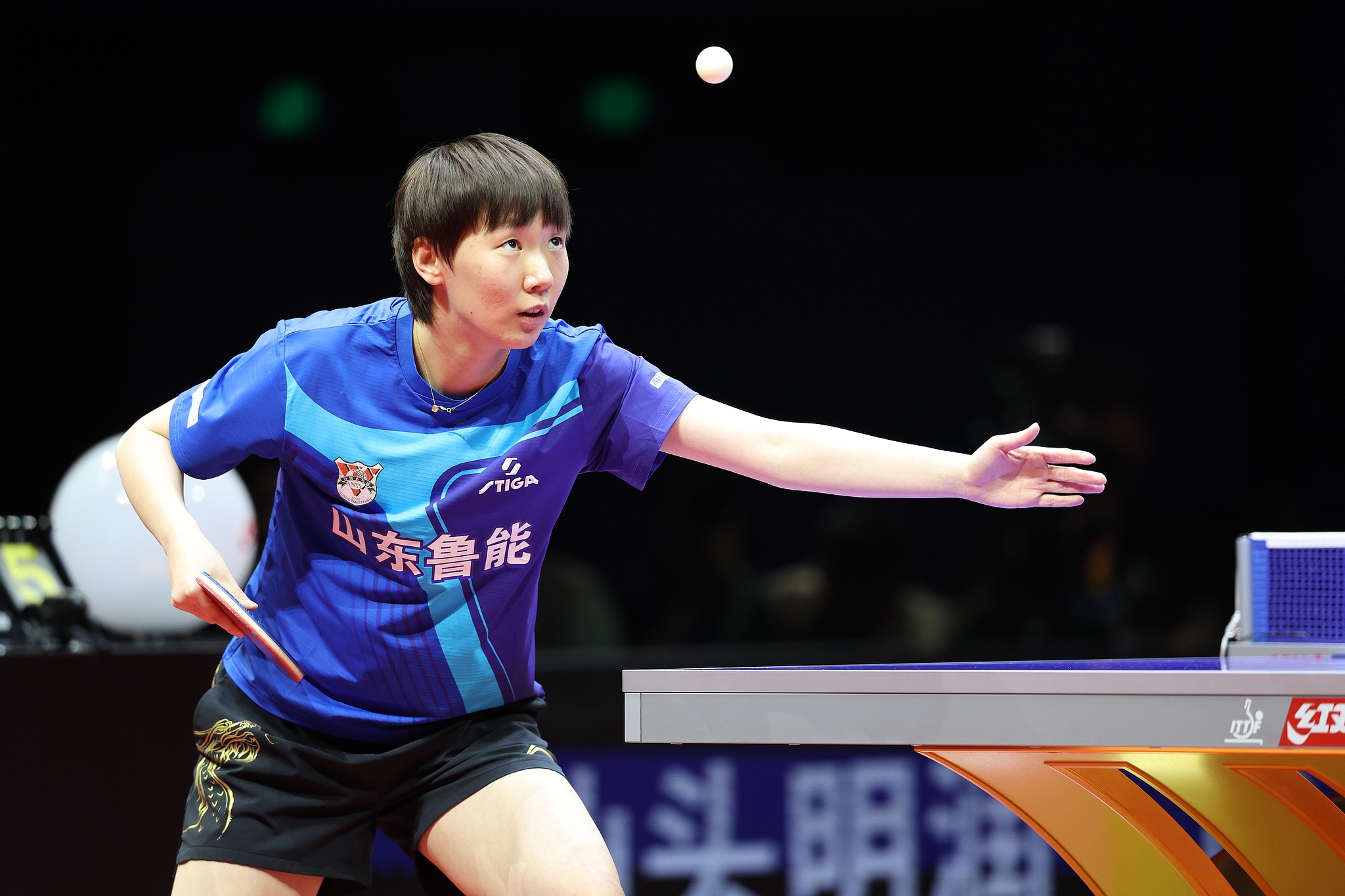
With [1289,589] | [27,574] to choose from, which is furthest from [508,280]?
[27,574]

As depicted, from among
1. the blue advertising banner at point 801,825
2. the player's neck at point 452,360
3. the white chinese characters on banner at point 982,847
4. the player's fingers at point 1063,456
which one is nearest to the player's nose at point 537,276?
the player's neck at point 452,360

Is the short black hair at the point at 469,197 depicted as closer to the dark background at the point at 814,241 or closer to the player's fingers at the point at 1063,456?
the player's fingers at the point at 1063,456

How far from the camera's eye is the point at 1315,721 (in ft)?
5.38

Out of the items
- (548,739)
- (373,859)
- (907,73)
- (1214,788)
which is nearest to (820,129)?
(907,73)

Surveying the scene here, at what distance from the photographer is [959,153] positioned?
6.85 m

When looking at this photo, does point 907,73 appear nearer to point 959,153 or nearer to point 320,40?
point 959,153

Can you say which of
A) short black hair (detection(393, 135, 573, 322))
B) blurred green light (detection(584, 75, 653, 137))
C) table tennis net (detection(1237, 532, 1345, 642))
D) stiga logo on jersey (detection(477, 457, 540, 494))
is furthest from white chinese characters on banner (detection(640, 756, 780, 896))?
blurred green light (detection(584, 75, 653, 137))

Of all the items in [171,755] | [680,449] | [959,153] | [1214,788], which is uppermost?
[959,153]

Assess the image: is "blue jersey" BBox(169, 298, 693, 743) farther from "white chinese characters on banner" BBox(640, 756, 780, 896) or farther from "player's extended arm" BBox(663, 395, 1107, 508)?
"white chinese characters on banner" BBox(640, 756, 780, 896)

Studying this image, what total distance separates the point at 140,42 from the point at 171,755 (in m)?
4.15

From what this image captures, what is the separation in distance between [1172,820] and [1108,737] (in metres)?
0.48

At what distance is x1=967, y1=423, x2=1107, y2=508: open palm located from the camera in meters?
2.10

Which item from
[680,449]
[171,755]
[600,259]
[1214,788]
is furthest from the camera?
[600,259]

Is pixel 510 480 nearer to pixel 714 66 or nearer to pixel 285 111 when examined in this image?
pixel 714 66
